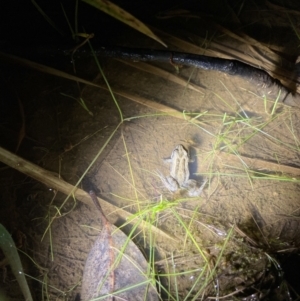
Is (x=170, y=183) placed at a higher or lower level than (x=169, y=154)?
lower

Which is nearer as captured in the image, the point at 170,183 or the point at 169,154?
the point at 170,183

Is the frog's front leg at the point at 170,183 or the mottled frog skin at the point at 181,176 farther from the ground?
the mottled frog skin at the point at 181,176

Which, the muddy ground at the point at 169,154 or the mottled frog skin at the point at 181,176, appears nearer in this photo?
the muddy ground at the point at 169,154

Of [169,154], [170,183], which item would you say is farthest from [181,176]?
[169,154]

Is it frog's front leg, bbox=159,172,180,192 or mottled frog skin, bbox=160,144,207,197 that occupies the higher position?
mottled frog skin, bbox=160,144,207,197

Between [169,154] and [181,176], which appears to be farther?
[169,154]

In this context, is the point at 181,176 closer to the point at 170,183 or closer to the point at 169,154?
the point at 170,183
